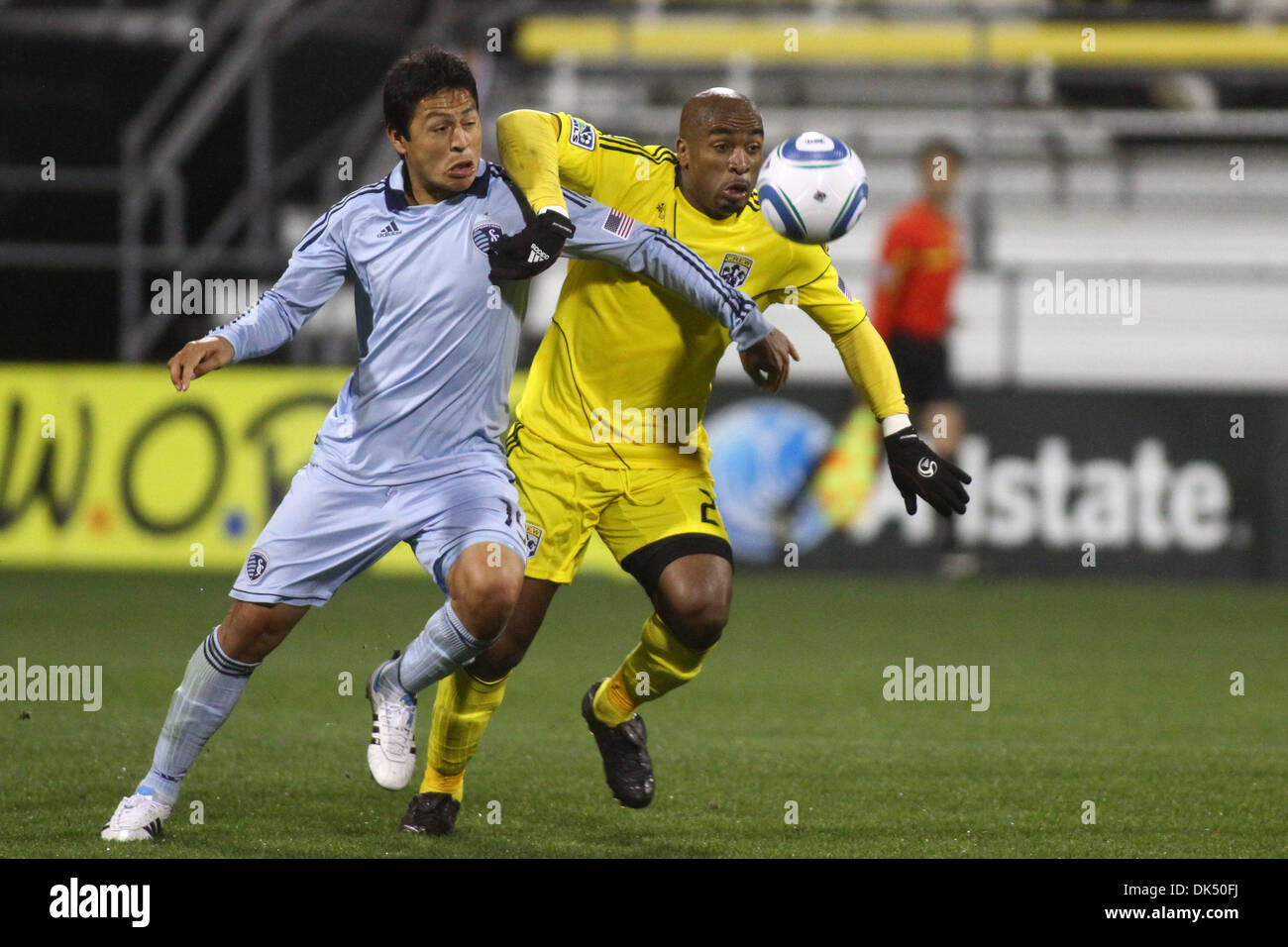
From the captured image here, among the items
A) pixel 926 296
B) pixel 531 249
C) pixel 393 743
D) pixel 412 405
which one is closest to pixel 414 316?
pixel 412 405

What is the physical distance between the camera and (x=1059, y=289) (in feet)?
46.2

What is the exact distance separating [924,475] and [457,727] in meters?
1.61

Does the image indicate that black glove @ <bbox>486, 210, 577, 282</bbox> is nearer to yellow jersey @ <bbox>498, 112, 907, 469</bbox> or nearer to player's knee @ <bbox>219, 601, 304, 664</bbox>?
yellow jersey @ <bbox>498, 112, 907, 469</bbox>

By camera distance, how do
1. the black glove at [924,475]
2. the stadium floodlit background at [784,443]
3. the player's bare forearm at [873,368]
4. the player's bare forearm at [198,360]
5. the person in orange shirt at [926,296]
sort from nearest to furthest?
the player's bare forearm at [198,360], the black glove at [924,475], the player's bare forearm at [873,368], the stadium floodlit background at [784,443], the person in orange shirt at [926,296]

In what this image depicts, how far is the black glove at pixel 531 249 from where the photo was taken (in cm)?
541

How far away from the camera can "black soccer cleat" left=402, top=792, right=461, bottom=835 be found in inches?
224

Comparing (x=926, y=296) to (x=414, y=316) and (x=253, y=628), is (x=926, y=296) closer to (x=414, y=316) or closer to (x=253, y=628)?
(x=414, y=316)

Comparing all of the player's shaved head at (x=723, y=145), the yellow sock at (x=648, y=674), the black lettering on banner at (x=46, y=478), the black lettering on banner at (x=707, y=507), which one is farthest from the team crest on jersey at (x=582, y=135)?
the black lettering on banner at (x=46, y=478)

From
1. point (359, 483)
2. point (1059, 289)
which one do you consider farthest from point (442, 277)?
point (1059, 289)

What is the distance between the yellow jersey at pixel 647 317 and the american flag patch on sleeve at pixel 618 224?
40 cm

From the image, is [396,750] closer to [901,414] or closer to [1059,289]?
[901,414]

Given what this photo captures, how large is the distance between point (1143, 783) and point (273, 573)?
9.93 ft

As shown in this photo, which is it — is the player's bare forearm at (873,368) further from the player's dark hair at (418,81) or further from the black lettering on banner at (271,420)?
the black lettering on banner at (271,420)

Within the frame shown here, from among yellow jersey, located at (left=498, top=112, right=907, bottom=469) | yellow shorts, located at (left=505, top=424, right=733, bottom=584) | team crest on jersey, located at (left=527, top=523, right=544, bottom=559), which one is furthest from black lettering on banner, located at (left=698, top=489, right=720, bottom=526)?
team crest on jersey, located at (left=527, top=523, right=544, bottom=559)
